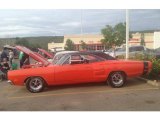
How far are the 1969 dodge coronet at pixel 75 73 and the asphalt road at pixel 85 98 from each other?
302 millimetres

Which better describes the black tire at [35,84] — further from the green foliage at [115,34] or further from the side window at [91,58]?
the green foliage at [115,34]

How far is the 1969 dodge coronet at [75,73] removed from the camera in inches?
409

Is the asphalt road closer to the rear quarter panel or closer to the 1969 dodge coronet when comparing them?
the 1969 dodge coronet

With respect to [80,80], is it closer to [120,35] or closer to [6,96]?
[6,96]

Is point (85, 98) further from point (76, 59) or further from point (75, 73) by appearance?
point (76, 59)

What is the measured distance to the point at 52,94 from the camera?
9.88m

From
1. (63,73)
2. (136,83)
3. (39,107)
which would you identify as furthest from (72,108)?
(136,83)

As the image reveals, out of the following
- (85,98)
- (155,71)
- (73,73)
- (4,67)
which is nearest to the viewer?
(85,98)

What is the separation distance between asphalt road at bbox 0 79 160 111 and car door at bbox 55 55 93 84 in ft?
1.09

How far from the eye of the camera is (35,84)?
1048 centimetres

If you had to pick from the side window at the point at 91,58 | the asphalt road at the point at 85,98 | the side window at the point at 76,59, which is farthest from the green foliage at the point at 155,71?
the side window at the point at 76,59

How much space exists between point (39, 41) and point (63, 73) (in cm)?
10298

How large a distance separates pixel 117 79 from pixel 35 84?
290 centimetres

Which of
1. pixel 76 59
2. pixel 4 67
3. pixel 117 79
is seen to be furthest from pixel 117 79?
pixel 4 67
